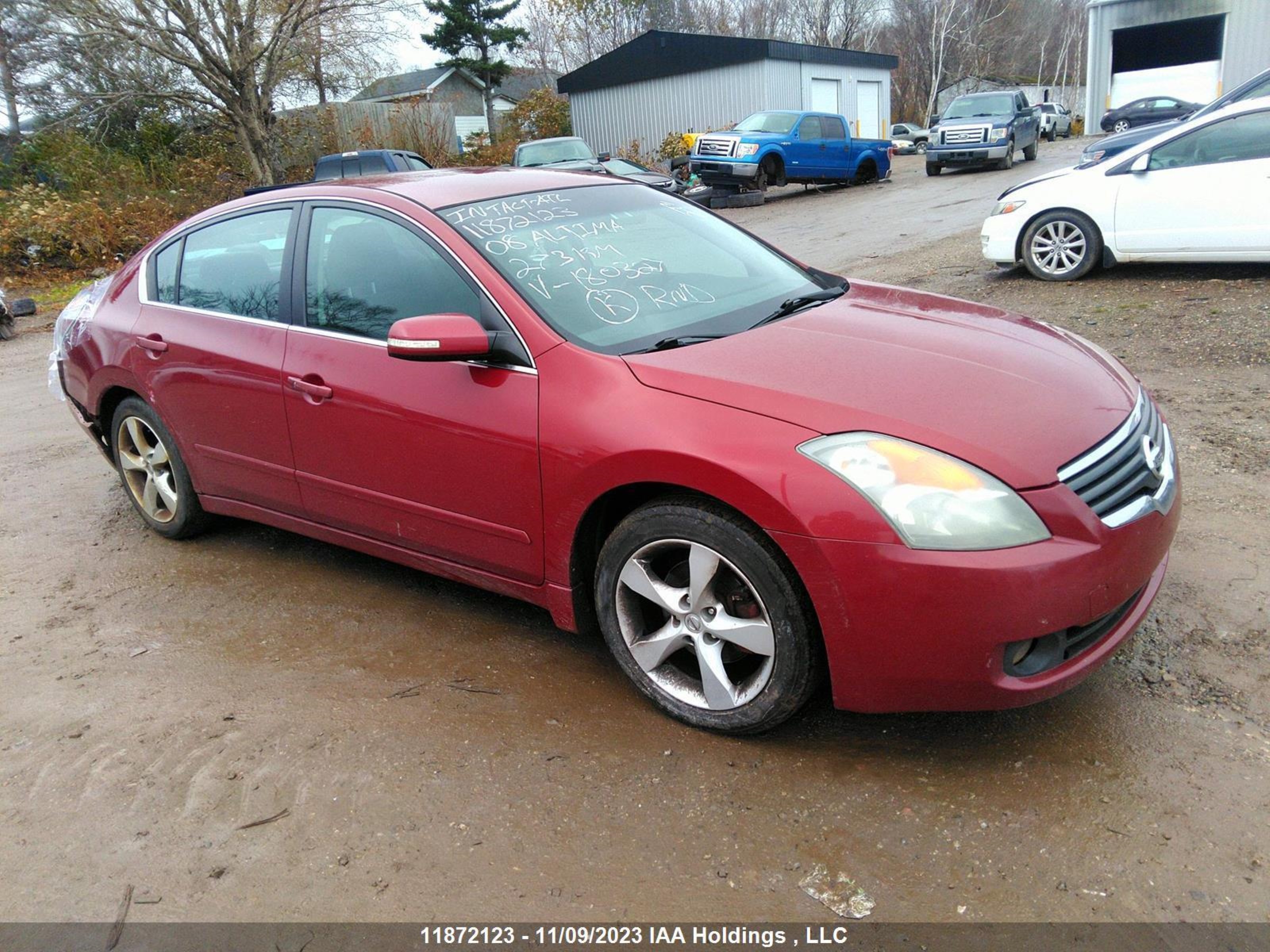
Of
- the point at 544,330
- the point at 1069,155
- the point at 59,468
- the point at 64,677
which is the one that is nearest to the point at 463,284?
the point at 544,330

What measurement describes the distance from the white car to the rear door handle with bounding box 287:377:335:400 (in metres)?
7.33

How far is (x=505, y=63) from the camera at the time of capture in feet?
144

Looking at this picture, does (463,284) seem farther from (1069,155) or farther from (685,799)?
(1069,155)

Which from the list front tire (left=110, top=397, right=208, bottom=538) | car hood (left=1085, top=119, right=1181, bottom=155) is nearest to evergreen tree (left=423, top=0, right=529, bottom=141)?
car hood (left=1085, top=119, right=1181, bottom=155)

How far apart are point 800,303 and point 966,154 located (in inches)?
865

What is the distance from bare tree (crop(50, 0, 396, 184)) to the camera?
20.6 metres

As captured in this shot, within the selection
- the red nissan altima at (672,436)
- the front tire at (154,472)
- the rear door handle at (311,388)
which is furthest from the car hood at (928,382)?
the front tire at (154,472)

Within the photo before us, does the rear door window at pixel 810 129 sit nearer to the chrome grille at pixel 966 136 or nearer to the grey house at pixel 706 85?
the chrome grille at pixel 966 136

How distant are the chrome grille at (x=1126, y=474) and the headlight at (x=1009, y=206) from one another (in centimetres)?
664

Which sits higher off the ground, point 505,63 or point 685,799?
point 505,63

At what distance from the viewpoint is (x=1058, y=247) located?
8922mm

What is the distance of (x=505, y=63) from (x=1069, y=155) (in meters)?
26.0

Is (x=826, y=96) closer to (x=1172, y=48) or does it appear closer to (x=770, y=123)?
(x=770, y=123)

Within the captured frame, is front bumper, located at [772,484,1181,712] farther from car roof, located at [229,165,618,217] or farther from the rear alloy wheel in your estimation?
the rear alloy wheel
